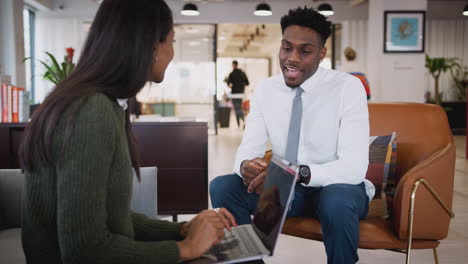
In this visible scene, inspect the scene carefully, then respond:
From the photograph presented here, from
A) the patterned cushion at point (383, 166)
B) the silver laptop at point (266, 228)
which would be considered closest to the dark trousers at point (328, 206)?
the patterned cushion at point (383, 166)

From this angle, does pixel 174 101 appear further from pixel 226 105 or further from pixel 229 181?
pixel 229 181

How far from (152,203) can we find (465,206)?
2.97 meters

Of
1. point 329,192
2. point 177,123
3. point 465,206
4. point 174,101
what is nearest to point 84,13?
point 174,101

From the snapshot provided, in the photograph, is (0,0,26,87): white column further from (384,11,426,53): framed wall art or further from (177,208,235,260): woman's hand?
(177,208,235,260): woman's hand

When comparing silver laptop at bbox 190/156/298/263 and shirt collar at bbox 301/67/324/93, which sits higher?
shirt collar at bbox 301/67/324/93

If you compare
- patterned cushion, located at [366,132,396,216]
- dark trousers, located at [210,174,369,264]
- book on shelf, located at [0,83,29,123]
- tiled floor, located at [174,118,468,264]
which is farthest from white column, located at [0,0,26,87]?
patterned cushion, located at [366,132,396,216]

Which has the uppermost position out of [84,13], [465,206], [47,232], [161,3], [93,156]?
[84,13]

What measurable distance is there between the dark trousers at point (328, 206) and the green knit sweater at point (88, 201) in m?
0.83

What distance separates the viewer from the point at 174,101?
421 inches

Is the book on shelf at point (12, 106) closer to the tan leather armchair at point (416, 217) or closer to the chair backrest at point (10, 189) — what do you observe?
the chair backrest at point (10, 189)

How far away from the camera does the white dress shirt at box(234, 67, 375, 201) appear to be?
5.95ft

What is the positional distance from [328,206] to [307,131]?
1.41 feet

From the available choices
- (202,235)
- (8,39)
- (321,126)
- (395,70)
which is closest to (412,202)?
(321,126)

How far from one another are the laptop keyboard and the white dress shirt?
2.27ft
